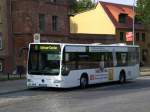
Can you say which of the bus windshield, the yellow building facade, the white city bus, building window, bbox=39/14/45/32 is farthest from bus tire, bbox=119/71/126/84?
the yellow building facade

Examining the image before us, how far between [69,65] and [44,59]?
132cm

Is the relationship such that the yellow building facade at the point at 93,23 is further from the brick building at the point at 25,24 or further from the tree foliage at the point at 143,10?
the brick building at the point at 25,24

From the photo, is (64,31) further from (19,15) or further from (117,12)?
(117,12)

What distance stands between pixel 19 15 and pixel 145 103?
36.1m

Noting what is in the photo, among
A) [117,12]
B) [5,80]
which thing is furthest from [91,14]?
[5,80]

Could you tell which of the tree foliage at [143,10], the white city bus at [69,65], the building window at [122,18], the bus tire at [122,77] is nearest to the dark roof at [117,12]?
the building window at [122,18]

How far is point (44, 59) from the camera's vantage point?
28562 mm

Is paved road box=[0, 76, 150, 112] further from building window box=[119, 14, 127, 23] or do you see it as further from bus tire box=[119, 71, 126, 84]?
building window box=[119, 14, 127, 23]

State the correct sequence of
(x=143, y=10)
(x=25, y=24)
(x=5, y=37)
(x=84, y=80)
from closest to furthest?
(x=84, y=80) → (x=5, y=37) → (x=25, y=24) → (x=143, y=10)

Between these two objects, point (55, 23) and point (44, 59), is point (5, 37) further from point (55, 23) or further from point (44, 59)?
point (44, 59)

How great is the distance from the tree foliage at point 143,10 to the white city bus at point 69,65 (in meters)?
34.9

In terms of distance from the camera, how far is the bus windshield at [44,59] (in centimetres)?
2817

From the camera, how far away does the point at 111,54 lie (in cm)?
3334

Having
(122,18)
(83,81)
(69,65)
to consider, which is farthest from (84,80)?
(122,18)
